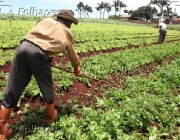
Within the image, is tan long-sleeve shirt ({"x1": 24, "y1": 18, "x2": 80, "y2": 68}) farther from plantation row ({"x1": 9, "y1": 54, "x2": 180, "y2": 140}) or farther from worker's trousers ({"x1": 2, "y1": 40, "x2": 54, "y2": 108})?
plantation row ({"x1": 9, "y1": 54, "x2": 180, "y2": 140})

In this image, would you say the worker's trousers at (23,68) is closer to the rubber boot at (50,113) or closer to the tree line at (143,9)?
the rubber boot at (50,113)

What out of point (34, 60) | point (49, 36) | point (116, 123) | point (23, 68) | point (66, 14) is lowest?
point (116, 123)

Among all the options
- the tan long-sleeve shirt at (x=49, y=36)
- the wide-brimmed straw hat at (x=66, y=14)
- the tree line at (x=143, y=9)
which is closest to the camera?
the tan long-sleeve shirt at (x=49, y=36)

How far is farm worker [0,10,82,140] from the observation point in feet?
12.1

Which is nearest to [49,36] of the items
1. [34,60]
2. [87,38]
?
[34,60]

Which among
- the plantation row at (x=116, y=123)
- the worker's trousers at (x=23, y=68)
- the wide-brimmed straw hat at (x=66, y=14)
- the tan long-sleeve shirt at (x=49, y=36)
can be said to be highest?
the wide-brimmed straw hat at (x=66, y=14)

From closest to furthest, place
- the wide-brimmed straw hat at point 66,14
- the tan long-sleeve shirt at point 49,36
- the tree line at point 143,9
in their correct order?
the tan long-sleeve shirt at point 49,36 → the wide-brimmed straw hat at point 66,14 → the tree line at point 143,9

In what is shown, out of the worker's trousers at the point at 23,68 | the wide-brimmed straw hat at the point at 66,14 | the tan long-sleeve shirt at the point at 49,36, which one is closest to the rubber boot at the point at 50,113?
the worker's trousers at the point at 23,68

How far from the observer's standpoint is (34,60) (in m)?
3.69

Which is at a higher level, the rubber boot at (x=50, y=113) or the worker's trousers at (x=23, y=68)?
the worker's trousers at (x=23, y=68)

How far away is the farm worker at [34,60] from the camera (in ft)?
12.1

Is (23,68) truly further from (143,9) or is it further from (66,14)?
(143,9)

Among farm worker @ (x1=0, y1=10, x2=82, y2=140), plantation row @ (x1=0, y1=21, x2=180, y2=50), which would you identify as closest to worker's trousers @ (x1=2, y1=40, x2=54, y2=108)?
farm worker @ (x1=0, y1=10, x2=82, y2=140)

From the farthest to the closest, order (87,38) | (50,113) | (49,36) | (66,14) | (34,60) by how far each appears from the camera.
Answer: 1. (87,38)
2. (50,113)
3. (66,14)
4. (49,36)
5. (34,60)
